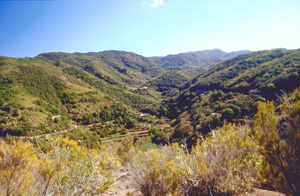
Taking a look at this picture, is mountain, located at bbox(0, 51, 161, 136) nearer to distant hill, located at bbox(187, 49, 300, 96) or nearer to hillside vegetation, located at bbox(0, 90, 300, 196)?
hillside vegetation, located at bbox(0, 90, 300, 196)

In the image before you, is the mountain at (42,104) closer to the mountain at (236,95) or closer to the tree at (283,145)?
the mountain at (236,95)

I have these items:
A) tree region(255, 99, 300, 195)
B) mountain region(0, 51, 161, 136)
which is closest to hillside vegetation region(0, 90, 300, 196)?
tree region(255, 99, 300, 195)

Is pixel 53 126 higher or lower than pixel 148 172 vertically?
lower

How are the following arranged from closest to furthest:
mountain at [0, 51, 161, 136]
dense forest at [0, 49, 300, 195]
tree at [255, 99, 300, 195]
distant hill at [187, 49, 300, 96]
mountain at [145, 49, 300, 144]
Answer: tree at [255, 99, 300, 195] → dense forest at [0, 49, 300, 195] → mountain at [145, 49, 300, 144] → mountain at [0, 51, 161, 136] → distant hill at [187, 49, 300, 96]

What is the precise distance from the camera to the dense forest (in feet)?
17.1

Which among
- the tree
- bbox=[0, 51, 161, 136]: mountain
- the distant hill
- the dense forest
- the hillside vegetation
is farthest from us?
the distant hill

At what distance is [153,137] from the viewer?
56.0m

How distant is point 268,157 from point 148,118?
88753 millimetres

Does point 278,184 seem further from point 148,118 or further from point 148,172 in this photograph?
point 148,118

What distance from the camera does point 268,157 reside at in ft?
18.5

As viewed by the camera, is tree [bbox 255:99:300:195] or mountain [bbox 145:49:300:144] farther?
mountain [bbox 145:49:300:144]

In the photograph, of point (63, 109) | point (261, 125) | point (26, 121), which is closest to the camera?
point (261, 125)

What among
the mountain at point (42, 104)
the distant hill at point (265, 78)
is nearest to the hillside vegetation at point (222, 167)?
the mountain at point (42, 104)

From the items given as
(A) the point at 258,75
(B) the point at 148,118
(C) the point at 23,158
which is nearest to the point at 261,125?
(C) the point at 23,158
